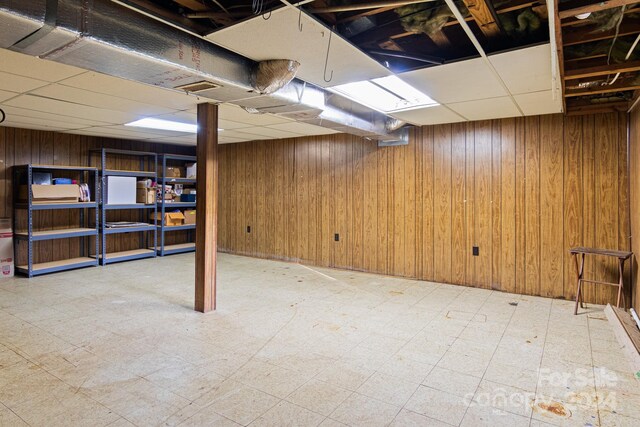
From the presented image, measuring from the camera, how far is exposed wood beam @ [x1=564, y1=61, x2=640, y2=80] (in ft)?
7.93

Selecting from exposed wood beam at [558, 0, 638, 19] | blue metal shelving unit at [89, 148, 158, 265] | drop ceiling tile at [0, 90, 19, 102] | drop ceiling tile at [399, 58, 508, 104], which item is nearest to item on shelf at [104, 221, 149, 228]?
blue metal shelving unit at [89, 148, 158, 265]

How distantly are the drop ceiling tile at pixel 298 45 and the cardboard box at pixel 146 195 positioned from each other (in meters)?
4.83

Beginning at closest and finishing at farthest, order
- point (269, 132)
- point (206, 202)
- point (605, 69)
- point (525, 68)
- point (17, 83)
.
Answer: point (605, 69), point (525, 68), point (17, 83), point (206, 202), point (269, 132)

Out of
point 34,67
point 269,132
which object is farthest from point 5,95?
point 269,132

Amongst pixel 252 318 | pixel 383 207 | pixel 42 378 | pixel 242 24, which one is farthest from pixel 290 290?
pixel 242 24

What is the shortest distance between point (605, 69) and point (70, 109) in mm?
4725

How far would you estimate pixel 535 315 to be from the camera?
374cm

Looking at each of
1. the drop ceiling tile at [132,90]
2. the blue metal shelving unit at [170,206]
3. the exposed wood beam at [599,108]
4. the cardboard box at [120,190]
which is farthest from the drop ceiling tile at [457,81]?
the cardboard box at [120,190]

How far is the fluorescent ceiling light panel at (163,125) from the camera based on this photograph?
476cm

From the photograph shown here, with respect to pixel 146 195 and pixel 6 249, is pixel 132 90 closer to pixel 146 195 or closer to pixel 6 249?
pixel 6 249

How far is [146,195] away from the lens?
21.7 feet

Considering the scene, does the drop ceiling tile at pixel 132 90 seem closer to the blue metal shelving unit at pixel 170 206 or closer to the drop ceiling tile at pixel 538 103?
the drop ceiling tile at pixel 538 103

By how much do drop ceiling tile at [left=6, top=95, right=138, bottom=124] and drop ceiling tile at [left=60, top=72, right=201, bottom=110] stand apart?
73cm

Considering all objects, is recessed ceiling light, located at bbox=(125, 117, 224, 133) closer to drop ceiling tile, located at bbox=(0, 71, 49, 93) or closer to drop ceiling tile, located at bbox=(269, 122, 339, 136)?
drop ceiling tile, located at bbox=(269, 122, 339, 136)
